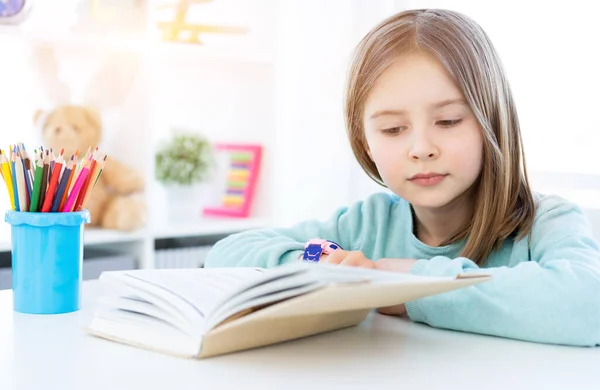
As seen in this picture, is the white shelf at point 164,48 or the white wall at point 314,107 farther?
the white wall at point 314,107

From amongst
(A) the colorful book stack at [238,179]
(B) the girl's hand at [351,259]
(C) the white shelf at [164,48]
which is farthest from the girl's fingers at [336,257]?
(A) the colorful book stack at [238,179]

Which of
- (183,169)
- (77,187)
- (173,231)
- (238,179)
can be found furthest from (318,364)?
(238,179)

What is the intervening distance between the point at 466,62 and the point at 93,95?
1491mm

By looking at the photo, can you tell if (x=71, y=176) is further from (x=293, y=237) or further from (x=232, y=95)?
(x=232, y=95)

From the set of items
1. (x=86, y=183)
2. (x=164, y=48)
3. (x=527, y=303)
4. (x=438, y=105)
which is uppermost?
(x=164, y=48)

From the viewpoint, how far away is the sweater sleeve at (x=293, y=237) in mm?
1085

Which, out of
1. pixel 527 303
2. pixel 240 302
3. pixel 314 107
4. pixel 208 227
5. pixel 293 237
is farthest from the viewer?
pixel 208 227

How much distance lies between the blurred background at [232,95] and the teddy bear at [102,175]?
3 centimetres

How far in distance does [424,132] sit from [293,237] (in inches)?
12.1

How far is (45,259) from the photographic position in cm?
93

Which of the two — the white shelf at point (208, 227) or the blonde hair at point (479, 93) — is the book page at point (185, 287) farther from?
the white shelf at point (208, 227)

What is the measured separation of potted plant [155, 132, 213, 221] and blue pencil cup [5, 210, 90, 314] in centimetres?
158

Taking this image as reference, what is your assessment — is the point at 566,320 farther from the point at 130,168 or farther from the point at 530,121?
the point at 130,168

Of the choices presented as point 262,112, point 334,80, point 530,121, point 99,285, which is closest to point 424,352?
point 99,285
